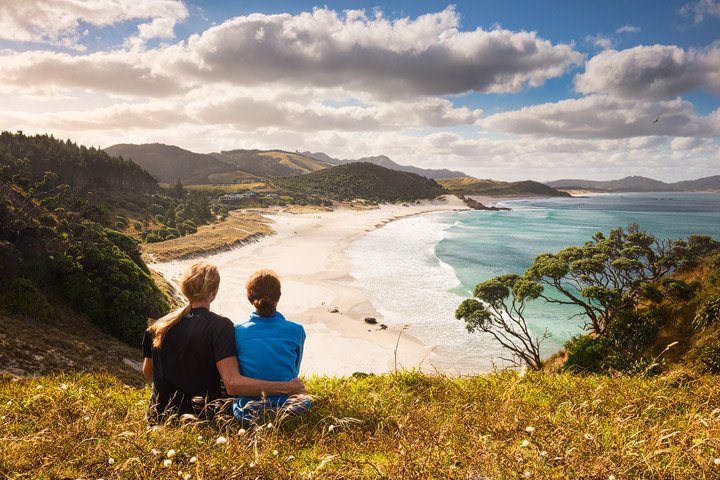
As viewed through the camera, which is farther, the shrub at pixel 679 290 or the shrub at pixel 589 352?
the shrub at pixel 679 290

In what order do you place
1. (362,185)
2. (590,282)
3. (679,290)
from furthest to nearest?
1. (362,185)
2. (590,282)
3. (679,290)

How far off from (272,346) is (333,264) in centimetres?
4173

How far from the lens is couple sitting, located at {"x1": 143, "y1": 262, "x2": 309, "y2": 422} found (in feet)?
12.6

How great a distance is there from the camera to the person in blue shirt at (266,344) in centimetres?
394

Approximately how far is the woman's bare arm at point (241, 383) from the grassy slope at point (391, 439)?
342mm

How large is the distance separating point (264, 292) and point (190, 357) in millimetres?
1003

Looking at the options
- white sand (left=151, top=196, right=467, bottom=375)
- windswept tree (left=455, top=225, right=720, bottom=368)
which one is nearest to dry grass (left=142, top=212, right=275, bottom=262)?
white sand (left=151, top=196, right=467, bottom=375)

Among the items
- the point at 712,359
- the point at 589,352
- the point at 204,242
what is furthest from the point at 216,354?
the point at 204,242

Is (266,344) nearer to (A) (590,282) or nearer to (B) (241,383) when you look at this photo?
(B) (241,383)

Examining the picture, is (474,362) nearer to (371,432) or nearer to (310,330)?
(310,330)

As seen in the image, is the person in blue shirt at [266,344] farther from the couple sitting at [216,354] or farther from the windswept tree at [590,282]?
the windswept tree at [590,282]

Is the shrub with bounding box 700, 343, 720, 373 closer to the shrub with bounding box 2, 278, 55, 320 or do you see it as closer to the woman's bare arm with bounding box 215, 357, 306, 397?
the woman's bare arm with bounding box 215, 357, 306, 397

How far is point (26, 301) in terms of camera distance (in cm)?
1510

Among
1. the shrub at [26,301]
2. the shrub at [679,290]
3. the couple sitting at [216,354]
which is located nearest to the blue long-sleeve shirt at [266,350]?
the couple sitting at [216,354]
